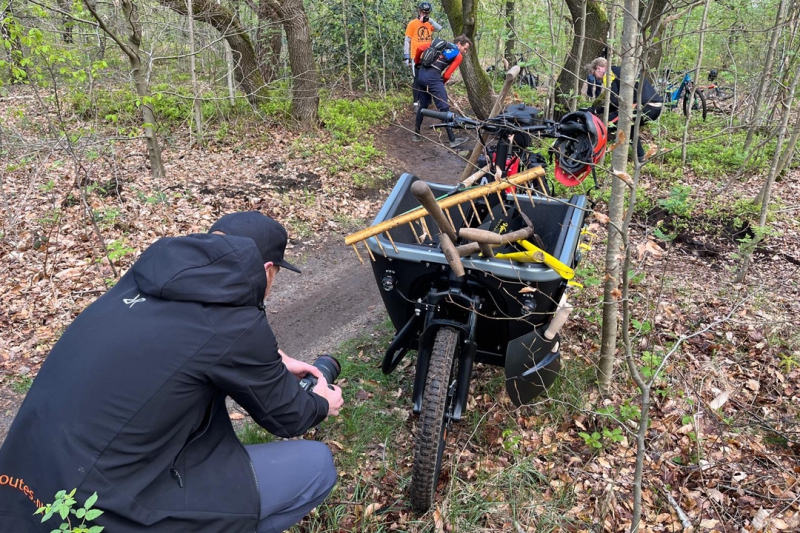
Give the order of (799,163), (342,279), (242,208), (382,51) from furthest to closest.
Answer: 1. (382,51)
2. (799,163)
3. (242,208)
4. (342,279)

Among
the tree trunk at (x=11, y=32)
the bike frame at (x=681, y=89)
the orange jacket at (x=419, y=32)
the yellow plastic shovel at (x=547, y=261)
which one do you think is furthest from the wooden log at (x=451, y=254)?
the bike frame at (x=681, y=89)

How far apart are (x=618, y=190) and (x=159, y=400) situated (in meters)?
2.57

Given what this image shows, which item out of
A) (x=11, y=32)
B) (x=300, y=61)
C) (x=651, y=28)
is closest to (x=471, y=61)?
(x=300, y=61)

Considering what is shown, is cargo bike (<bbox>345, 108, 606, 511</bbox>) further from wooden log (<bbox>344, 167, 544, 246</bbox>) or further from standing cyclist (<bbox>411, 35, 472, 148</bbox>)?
standing cyclist (<bbox>411, 35, 472, 148</bbox>)

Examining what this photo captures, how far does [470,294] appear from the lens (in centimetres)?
300

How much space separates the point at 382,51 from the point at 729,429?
445 inches

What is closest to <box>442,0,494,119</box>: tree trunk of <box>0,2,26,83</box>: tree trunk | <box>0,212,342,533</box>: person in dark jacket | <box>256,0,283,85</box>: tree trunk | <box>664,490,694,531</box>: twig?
<box>256,0,283,85</box>: tree trunk

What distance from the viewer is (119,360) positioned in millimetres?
1755

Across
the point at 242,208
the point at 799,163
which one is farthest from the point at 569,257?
the point at 799,163

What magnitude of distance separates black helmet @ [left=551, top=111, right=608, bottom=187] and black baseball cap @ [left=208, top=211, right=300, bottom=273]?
6.79ft

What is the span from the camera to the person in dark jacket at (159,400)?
5.60ft

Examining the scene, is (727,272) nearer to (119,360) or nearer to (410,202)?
(410,202)

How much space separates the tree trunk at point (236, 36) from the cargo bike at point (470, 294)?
6.30m

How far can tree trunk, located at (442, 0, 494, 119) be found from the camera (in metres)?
10.4
